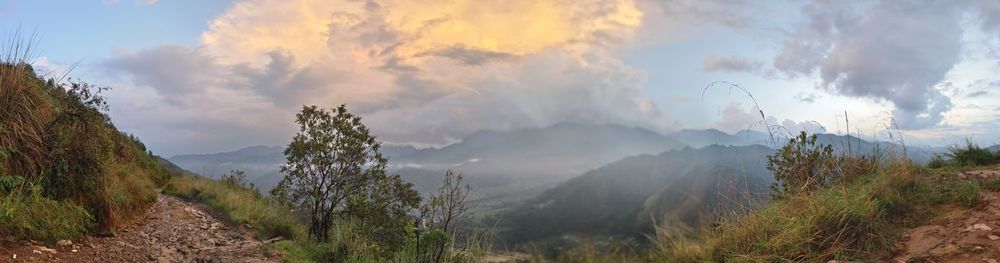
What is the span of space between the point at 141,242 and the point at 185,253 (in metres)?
0.75

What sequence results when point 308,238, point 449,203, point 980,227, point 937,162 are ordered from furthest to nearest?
point 308,238
point 937,162
point 449,203
point 980,227

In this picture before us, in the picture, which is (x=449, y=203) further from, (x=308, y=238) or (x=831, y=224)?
(x=308, y=238)

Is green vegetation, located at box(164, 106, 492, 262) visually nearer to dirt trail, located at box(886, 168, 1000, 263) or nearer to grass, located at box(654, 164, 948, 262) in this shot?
grass, located at box(654, 164, 948, 262)

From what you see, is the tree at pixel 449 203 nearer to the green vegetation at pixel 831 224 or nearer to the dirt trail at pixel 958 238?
the green vegetation at pixel 831 224

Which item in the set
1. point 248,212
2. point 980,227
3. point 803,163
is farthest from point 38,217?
point 803,163

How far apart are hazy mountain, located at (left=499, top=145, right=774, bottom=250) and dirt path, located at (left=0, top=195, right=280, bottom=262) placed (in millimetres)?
4514

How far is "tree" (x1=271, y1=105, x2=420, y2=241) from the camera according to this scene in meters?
12.4

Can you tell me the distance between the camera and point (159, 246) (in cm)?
854

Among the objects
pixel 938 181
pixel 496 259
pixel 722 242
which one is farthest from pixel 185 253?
pixel 938 181

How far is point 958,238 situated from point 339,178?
1148 centimetres

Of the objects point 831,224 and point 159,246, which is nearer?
point 831,224

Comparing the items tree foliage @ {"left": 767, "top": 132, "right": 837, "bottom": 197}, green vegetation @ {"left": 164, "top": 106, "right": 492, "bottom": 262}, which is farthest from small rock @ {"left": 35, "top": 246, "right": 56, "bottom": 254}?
tree foliage @ {"left": 767, "top": 132, "right": 837, "bottom": 197}

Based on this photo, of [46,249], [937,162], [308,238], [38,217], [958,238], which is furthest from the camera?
[308,238]

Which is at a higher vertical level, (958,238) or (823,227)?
(823,227)
